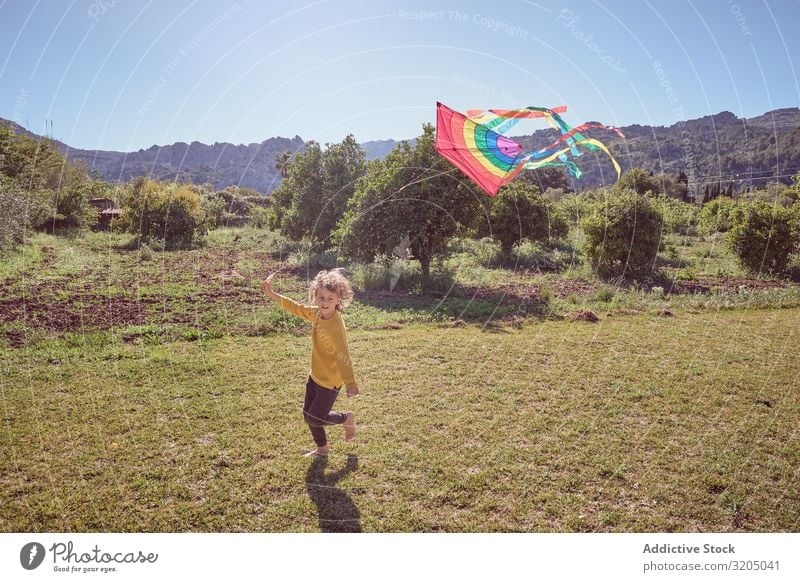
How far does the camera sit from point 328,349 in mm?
5457

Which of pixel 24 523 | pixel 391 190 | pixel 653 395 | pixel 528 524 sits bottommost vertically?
pixel 24 523

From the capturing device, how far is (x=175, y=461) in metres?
5.65

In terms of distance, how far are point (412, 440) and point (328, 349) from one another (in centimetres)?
190

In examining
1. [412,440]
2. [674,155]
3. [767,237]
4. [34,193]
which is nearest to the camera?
[412,440]

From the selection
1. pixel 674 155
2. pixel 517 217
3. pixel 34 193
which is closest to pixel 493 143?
pixel 517 217

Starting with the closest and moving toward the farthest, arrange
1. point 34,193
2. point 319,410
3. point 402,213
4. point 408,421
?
point 319,410 < point 408,421 < point 402,213 < point 34,193

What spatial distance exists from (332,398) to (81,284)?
48.1ft

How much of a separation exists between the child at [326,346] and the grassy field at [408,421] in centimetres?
70

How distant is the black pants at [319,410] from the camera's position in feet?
18.2

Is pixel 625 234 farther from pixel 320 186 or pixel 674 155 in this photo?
pixel 674 155

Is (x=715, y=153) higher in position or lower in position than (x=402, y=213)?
higher

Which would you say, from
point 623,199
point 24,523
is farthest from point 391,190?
point 24,523

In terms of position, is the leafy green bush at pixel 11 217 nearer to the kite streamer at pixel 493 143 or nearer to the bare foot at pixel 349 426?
the kite streamer at pixel 493 143
